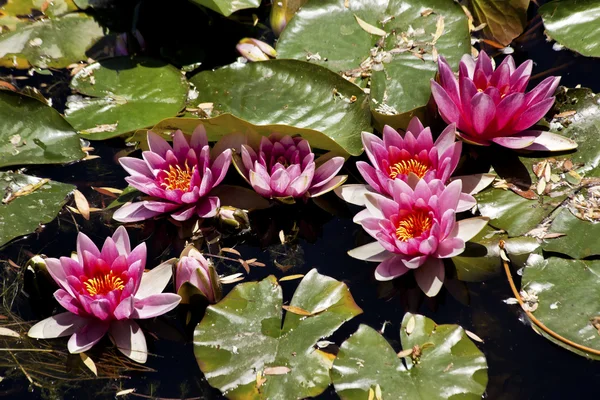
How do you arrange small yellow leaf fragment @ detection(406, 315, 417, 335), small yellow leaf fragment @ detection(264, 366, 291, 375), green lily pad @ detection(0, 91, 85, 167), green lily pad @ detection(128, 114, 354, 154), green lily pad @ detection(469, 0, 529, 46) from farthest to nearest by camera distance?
1. green lily pad @ detection(469, 0, 529, 46)
2. green lily pad @ detection(0, 91, 85, 167)
3. green lily pad @ detection(128, 114, 354, 154)
4. small yellow leaf fragment @ detection(406, 315, 417, 335)
5. small yellow leaf fragment @ detection(264, 366, 291, 375)

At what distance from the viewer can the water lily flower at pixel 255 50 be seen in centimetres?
407

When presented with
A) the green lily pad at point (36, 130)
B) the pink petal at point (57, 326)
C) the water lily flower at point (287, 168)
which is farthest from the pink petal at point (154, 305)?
the green lily pad at point (36, 130)

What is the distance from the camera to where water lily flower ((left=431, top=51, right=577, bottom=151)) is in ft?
10.5

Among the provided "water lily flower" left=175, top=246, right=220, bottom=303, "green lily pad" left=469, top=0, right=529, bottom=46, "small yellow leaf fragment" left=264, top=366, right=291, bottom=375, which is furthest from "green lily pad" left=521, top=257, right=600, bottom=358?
Result: "green lily pad" left=469, top=0, right=529, bottom=46

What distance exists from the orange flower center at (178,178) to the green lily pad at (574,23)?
2396 mm

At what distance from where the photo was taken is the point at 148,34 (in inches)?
168

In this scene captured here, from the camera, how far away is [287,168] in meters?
3.21

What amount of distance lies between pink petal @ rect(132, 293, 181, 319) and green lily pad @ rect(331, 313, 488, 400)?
79 centimetres

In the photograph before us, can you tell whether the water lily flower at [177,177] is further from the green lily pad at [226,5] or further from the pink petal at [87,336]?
the green lily pad at [226,5]

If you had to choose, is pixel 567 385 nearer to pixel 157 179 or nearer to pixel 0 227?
pixel 157 179

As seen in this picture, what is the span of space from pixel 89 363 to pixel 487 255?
1908 mm

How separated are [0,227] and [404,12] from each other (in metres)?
2.62

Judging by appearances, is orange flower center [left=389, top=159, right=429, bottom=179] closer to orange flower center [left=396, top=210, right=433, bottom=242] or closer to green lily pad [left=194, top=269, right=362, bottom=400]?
orange flower center [left=396, top=210, right=433, bottom=242]

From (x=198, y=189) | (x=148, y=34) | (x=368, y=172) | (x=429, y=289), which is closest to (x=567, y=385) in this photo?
(x=429, y=289)
